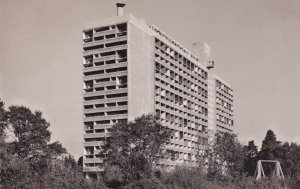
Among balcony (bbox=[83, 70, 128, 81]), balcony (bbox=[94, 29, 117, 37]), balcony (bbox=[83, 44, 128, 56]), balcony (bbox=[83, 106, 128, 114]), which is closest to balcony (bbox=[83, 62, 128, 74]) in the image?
balcony (bbox=[83, 70, 128, 81])

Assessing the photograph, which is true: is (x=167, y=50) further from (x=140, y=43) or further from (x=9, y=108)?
(x=9, y=108)

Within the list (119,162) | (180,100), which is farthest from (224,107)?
(119,162)

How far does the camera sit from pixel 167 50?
89750 millimetres

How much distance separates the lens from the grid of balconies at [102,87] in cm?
7688

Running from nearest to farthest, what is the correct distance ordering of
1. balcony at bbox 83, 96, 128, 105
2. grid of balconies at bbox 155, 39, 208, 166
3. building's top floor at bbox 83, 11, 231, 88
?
balcony at bbox 83, 96, 128, 105, building's top floor at bbox 83, 11, 231, 88, grid of balconies at bbox 155, 39, 208, 166

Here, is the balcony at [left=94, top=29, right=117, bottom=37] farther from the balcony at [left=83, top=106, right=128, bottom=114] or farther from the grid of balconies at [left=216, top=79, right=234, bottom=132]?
the grid of balconies at [left=216, top=79, right=234, bottom=132]

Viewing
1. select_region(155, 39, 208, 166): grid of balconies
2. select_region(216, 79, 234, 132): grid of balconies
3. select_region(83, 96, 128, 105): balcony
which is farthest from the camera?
select_region(216, 79, 234, 132): grid of balconies

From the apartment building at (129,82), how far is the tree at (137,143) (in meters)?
11.8

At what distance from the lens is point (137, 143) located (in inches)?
2224

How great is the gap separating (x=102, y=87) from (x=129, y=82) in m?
6.46

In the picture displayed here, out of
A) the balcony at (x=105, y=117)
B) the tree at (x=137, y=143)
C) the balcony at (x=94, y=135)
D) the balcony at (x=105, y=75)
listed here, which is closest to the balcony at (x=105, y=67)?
the balcony at (x=105, y=75)

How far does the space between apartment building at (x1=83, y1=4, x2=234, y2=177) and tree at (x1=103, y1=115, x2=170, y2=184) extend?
11.8 metres

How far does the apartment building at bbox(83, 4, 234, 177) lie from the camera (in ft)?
253

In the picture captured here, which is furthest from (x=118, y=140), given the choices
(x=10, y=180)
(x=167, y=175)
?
(x=10, y=180)
